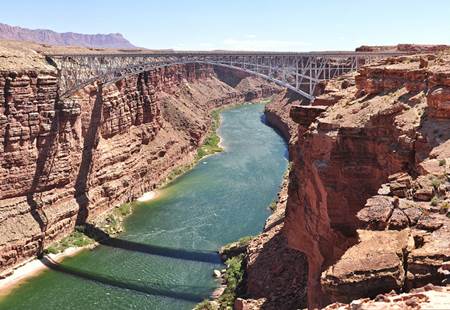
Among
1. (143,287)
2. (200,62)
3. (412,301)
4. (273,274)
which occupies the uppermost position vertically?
(200,62)

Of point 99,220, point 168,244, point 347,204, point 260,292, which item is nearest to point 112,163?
point 99,220

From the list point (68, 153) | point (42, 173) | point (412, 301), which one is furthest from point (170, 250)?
point (412, 301)

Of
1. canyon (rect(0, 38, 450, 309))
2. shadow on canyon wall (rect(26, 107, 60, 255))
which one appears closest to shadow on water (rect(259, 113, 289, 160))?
canyon (rect(0, 38, 450, 309))

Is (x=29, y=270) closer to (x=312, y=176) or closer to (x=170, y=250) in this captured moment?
(x=170, y=250)

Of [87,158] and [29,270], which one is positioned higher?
[87,158]

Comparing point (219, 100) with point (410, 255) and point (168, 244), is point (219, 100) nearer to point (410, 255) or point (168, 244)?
point (168, 244)
